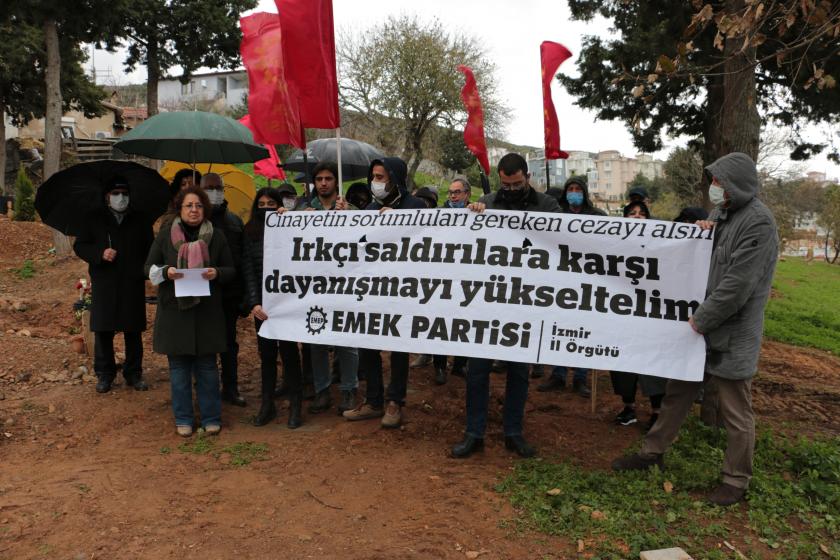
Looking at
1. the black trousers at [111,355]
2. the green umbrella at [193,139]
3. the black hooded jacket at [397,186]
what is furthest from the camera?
the green umbrella at [193,139]

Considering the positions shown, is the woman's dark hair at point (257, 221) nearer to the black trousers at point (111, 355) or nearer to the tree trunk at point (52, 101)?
the black trousers at point (111, 355)

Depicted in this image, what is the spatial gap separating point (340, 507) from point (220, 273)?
231 cm

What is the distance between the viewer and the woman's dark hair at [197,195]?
5.30 meters

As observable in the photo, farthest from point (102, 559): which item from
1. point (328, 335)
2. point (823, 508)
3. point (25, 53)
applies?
point (25, 53)

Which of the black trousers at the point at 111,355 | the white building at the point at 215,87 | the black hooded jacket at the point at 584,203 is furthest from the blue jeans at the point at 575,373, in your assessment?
the white building at the point at 215,87

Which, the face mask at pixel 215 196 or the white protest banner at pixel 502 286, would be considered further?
the face mask at pixel 215 196

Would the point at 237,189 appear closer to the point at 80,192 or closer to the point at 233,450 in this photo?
the point at 80,192

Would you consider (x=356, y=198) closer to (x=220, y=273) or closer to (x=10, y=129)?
(x=220, y=273)

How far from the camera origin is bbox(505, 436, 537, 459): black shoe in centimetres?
484

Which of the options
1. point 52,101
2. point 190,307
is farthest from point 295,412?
point 52,101

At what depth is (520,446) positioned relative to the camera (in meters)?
4.85

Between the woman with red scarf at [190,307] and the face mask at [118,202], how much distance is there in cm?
106

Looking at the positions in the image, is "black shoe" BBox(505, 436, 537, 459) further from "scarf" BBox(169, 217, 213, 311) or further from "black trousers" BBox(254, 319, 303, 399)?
"scarf" BBox(169, 217, 213, 311)

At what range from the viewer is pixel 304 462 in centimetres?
477
